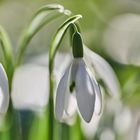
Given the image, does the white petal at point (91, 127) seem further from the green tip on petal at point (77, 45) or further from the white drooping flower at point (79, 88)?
the green tip on petal at point (77, 45)

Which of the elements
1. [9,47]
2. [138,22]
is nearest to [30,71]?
[9,47]

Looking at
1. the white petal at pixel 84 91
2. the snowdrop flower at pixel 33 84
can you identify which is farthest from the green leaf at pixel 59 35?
the white petal at pixel 84 91

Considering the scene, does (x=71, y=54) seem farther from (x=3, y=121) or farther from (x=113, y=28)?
(x=3, y=121)

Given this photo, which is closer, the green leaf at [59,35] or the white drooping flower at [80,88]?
the white drooping flower at [80,88]

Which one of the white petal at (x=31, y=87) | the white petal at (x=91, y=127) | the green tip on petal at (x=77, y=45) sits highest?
the green tip on petal at (x=77, y=45)

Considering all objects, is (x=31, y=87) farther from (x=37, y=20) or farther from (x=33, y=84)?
(x=37, y=20)

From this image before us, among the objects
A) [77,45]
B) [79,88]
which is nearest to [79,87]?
[79,88]
